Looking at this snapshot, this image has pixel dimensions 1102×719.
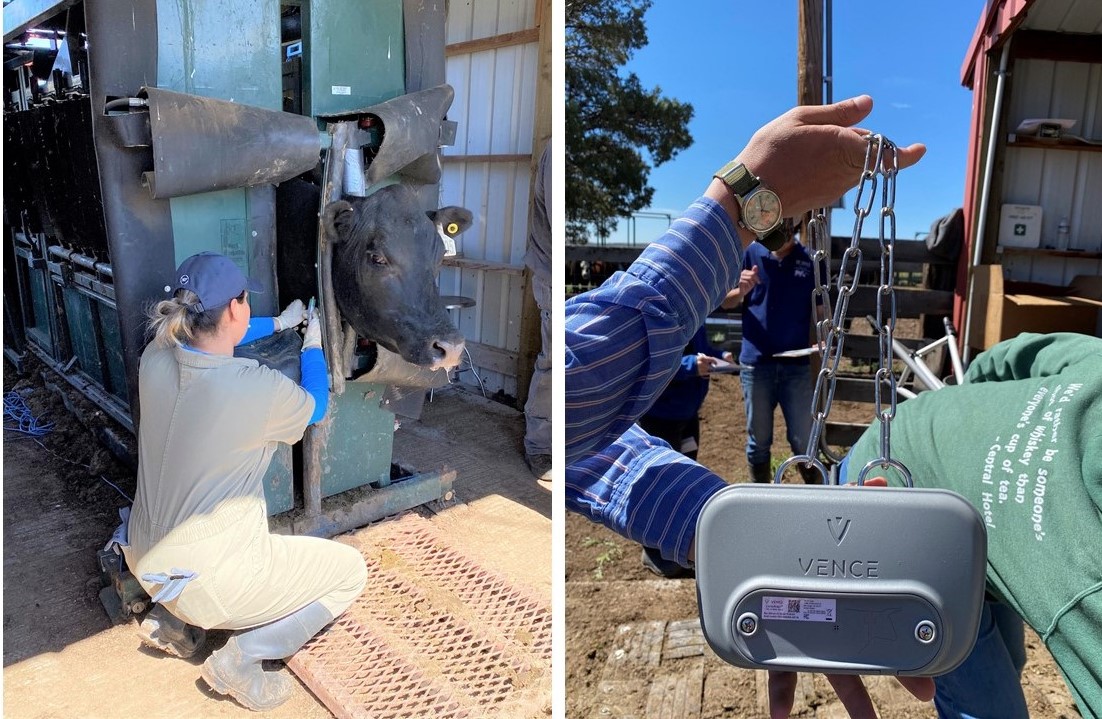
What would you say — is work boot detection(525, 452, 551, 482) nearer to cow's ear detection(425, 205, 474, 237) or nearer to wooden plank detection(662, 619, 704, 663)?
wooden plank detection(662, 619, 704, 663)

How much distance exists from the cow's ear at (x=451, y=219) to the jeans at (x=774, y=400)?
5.35 ft

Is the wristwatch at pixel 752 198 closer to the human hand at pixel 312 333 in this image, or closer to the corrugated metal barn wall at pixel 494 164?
the human hand at pixel 312 333

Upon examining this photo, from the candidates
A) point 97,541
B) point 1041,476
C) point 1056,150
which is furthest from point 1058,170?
point 97,541

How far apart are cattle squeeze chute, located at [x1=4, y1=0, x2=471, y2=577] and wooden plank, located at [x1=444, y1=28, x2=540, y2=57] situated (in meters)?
2.25

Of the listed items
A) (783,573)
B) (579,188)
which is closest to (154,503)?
(783,573)

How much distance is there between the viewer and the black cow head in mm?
2721

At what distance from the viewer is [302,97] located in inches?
109

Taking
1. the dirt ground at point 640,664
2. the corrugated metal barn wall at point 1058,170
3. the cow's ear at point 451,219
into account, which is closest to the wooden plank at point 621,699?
the dirt ground at point 640,664

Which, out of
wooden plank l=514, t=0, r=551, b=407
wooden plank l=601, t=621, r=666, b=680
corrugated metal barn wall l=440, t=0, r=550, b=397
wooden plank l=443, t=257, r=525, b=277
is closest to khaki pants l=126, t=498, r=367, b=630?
wooden plank l=601, t=621, r=666, b=680

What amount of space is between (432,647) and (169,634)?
0.81 m

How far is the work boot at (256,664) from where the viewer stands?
2289mm

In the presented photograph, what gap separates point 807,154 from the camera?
41.3 inches

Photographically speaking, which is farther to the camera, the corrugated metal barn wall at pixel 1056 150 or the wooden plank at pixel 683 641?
the corrugated metal barn wall at pixel 1056 150

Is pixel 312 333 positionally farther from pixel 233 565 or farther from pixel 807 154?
pixel 807 154
